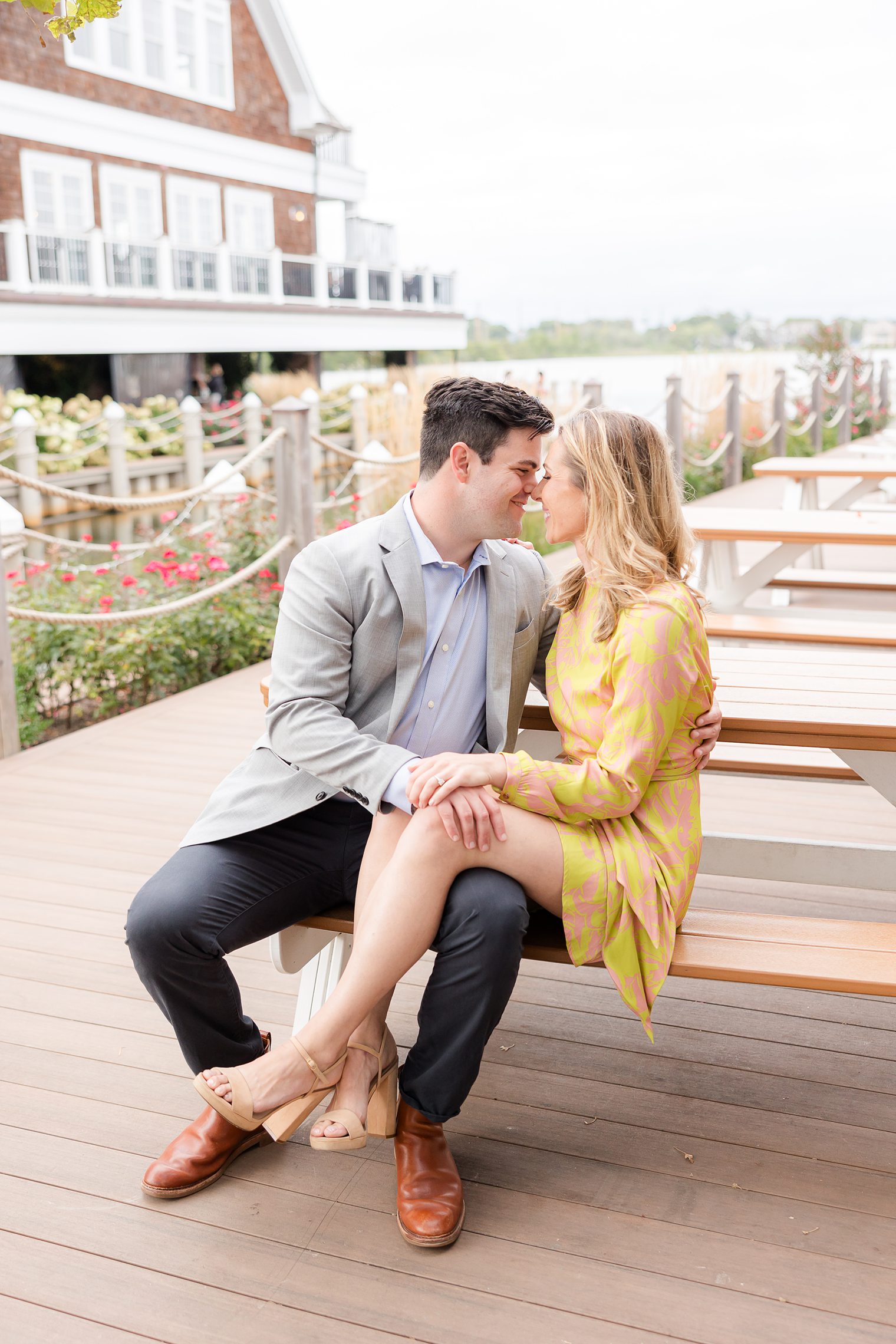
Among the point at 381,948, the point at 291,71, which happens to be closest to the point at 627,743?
the point at 381,948

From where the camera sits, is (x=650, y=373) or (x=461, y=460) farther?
(x=650, y=373)

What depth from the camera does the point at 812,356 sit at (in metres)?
18.5

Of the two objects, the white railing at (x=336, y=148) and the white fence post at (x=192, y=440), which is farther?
the white railing at (x=336, y=148)

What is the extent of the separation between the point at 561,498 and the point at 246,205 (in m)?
19.0

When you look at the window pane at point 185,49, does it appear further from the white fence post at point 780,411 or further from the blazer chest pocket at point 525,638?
the blazer chest pocket at point 525,638

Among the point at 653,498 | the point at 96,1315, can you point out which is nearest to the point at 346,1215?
the point at 96,1315

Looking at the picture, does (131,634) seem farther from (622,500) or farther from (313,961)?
(622,500)

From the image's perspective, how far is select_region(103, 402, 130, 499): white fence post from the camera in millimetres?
12294

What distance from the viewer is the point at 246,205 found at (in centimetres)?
1920

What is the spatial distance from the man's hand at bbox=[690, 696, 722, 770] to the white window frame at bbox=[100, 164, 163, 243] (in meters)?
15.2

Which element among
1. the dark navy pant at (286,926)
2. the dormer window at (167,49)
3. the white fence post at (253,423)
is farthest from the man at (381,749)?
the dormer window at (167,49)

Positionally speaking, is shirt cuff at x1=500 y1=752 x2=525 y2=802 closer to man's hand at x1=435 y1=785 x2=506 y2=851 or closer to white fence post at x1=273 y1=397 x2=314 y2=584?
man's hand at x1=435 y1=785 x2=506 y2=851

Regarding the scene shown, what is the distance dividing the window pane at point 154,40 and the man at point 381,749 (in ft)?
57.0

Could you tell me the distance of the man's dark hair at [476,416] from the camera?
2080 millimetres
